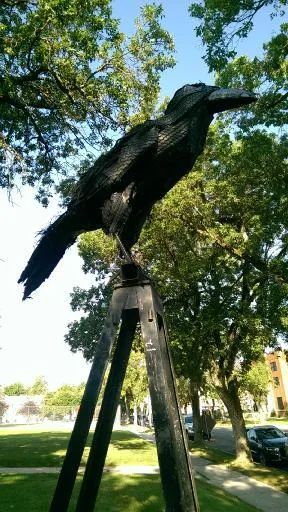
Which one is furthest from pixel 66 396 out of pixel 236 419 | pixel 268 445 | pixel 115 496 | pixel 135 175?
pixel 135 175

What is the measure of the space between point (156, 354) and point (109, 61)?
345 inches

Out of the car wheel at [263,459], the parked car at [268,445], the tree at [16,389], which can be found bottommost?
the car wheel at [263,459]

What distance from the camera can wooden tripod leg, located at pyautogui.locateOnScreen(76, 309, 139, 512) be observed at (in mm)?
3938

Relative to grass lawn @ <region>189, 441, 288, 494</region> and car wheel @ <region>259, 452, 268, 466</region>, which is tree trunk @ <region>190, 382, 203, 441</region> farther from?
car wheel @ <region>259, 452, 268, 466</region>

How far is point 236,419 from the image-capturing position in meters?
17.4

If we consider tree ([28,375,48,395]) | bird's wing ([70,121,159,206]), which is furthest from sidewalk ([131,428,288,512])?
tree ([28,375,48,395])

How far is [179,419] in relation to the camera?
4008mm

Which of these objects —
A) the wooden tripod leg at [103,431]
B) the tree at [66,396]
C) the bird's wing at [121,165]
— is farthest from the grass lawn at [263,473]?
the tree at [66,396]

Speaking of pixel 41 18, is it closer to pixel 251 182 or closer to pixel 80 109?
pixel 80 109

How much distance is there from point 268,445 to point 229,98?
669 inches

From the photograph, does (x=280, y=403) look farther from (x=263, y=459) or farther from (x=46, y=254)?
(x=46, y=254)

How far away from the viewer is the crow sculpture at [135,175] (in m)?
4.26

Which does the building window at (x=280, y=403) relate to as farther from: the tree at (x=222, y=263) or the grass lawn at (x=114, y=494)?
the grass lawn at (x=114, y=494)

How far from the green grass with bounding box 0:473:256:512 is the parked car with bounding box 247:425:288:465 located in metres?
6.89
